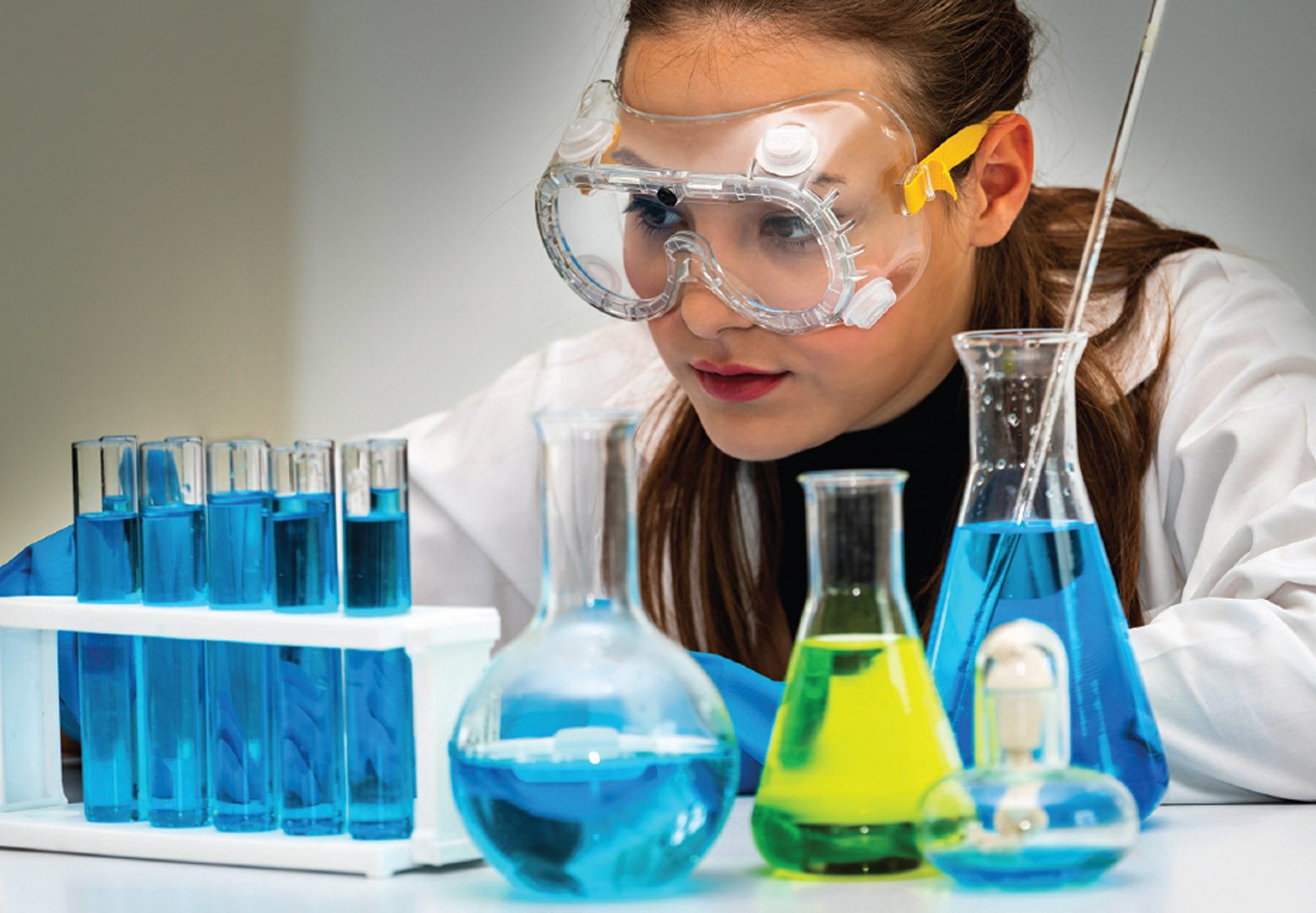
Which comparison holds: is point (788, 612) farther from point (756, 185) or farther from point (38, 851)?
point (38, 851)

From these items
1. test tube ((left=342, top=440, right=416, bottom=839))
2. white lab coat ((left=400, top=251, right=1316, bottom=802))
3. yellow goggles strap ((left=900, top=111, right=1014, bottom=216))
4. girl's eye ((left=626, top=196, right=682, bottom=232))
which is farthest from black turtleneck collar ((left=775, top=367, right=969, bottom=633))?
test tube ((left=342, top=440, right=416, bottom=839))

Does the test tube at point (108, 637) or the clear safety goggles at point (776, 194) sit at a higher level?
the clear safety goggles at point (776, 194)

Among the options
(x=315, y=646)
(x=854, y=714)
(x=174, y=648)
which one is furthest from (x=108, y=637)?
(x=854, y=714)

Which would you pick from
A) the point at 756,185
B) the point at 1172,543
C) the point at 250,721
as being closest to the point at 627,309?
the point at 756,185

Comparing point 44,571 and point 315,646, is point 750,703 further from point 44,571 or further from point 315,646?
point 44,571

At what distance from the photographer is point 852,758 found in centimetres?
71

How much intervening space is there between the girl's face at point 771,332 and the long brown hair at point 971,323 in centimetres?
4

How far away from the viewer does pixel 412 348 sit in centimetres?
264

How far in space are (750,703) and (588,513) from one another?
297 millimetres

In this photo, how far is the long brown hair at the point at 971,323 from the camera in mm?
1395

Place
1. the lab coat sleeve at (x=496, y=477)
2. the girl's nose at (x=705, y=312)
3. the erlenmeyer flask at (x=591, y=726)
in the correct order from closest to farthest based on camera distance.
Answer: the erlenmeyer flask at (x=591, y=726)
the girl's nose at (x=705, y=312)
the lab coat sleeve at (x=496, y=477)

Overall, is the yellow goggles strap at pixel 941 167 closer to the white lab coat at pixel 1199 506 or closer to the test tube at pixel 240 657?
the white lab coat at pixel 1199 506

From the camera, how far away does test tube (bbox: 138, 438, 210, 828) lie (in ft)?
2.87

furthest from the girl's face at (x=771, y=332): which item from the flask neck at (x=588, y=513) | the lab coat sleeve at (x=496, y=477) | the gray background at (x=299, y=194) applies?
the gray background at (x=299, y=194)
